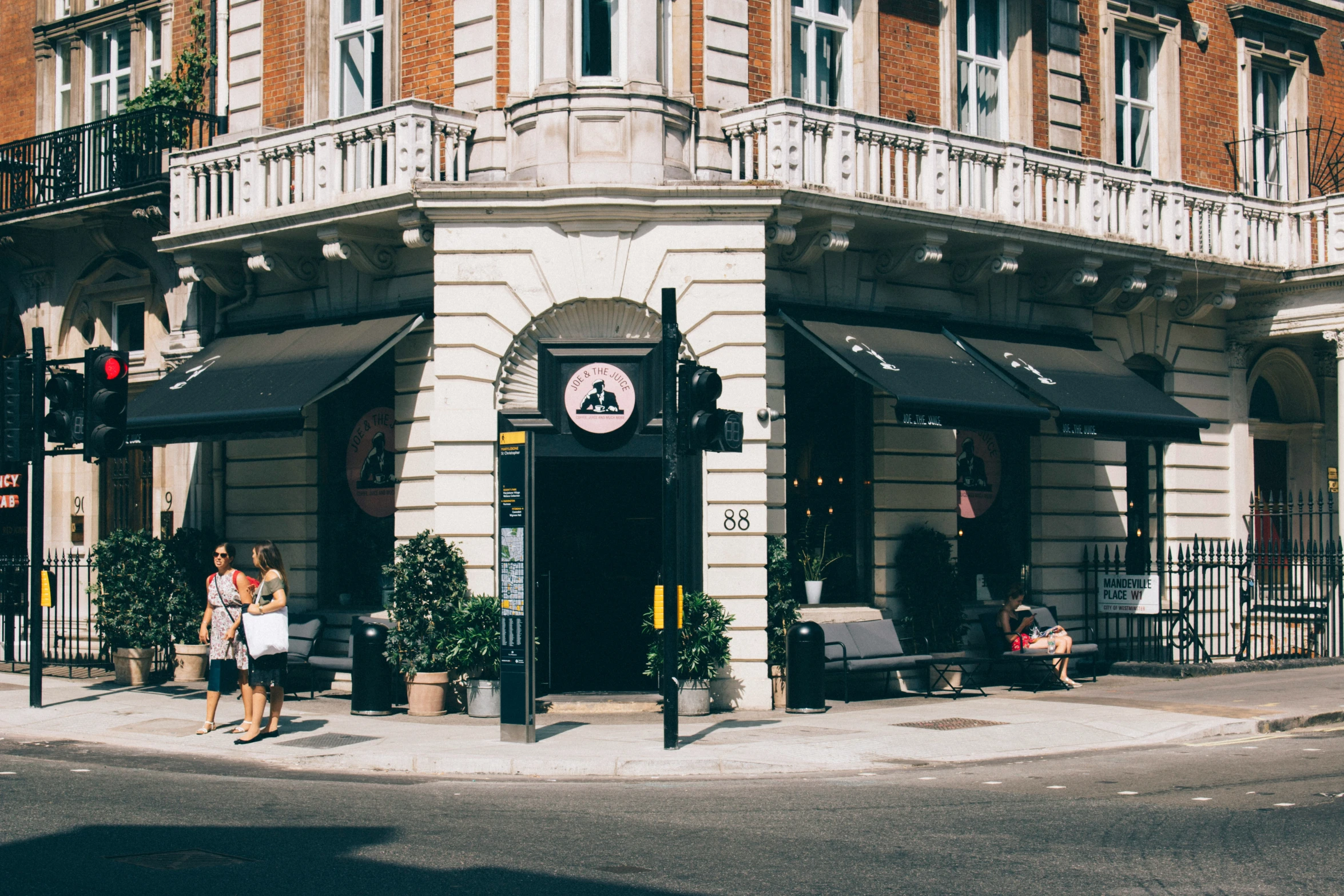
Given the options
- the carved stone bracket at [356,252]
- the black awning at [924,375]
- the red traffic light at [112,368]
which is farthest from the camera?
the carved stone bracket at [356,252]

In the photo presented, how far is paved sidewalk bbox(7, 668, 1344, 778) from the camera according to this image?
1206 cm

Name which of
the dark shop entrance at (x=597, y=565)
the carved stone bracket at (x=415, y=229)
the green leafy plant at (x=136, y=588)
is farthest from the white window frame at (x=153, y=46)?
the dark shop entrance at (x=597, y=565)

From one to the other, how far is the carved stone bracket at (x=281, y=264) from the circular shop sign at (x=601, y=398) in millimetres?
4154

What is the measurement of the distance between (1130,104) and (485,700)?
1267cm

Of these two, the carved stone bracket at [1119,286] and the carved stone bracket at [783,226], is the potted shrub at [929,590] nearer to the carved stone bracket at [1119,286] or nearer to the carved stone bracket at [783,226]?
the carved stone bracket at [783,226]

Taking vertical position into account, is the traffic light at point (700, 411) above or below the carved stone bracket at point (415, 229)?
below

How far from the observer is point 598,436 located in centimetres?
1565

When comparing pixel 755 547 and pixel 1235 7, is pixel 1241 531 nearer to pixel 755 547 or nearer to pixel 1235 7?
pixel 1235 7

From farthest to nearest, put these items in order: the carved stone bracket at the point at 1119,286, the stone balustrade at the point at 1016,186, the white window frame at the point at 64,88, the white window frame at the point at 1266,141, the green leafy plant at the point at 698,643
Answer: the white window frame at the point at 1266,141 → the white window frame at the point at 64,88 → the carved stone bracket at the point at 1119,286 → the stone balustrade at the point at 1016,186 → the green leafy plant at the point at 698,643

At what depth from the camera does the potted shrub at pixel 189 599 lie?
1755cm

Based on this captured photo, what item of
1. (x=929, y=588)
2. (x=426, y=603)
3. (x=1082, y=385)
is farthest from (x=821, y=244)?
(x=426, y=603)

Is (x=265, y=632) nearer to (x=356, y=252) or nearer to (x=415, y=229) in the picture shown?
(x=415, y=229)

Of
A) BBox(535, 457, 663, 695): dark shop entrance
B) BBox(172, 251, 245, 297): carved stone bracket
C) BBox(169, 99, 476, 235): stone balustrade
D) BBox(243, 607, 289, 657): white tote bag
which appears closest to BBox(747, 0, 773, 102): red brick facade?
BBox(169, 99, 476, 235): stone balustrade

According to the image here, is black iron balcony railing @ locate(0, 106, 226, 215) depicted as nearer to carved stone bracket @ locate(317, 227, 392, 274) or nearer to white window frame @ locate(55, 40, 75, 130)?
white window frame @ locate(55, 40, 75, 130)
